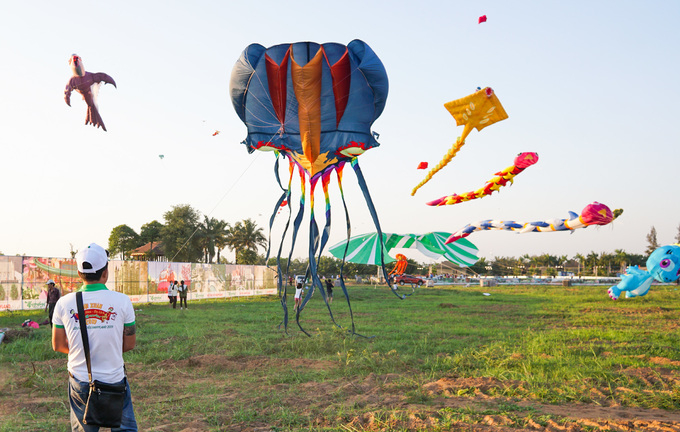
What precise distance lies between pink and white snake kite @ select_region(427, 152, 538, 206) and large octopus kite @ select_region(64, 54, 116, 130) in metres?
7.55

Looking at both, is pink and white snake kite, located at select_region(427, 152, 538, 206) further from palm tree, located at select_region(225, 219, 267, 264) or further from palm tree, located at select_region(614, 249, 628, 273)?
palm tree, located at select_region(614, 249, 628, 273)

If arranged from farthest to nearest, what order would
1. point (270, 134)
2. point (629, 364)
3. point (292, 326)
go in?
point (292, 326) → point (270, 134) → point (629, 364)

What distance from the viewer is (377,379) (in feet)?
24.2

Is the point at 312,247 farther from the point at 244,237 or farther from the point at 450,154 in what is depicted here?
the point at 244,237

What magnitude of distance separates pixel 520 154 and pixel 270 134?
4.69 metres

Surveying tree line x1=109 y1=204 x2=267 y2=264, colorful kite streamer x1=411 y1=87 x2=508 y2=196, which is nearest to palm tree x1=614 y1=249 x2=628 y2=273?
tree line x1=109 y1=204 x2=267 y2=264

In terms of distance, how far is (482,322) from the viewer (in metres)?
15.8

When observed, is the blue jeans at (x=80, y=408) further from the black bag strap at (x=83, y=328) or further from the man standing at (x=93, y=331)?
the black bag strap at (x=83, y=328)

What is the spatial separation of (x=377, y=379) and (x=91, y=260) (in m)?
5.08

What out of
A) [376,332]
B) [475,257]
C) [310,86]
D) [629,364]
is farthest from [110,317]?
[475,257]

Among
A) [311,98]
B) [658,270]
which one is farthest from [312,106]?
[658,270]

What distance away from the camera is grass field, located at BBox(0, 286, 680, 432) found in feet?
17.4

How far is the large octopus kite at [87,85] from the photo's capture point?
→ 9766 mm

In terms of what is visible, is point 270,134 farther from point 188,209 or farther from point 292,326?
point 188,209
